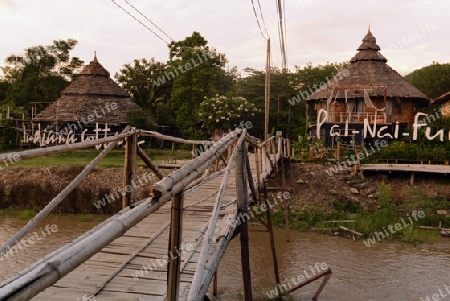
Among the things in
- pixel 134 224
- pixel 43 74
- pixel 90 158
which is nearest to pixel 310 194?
pixel 90 158

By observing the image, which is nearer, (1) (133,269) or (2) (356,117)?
(1) (133,269)

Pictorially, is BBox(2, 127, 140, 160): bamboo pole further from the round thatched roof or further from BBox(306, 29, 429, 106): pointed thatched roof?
the round thatched roof

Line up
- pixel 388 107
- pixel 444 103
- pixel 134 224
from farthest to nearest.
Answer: pixel 444 103, pixel 388 107, pixel 134 224

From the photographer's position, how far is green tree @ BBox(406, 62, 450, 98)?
115 ft

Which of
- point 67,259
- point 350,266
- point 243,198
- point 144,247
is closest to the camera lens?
point 67,259

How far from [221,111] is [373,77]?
364 inches

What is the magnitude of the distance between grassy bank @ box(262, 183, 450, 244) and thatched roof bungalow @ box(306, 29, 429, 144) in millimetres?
6672

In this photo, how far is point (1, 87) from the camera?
3631cm

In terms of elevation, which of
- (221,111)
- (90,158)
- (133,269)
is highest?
(221,111)

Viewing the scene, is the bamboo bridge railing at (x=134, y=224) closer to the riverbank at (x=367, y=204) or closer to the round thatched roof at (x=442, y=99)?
the riverbank at (x=367, y=204)

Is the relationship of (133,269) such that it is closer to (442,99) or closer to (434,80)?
(442,99)

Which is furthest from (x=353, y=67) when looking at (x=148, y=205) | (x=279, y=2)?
(x=148, y=205)

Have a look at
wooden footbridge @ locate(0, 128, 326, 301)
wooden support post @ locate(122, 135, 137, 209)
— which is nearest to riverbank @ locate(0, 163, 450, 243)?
wooden footbridge @ locate(0, 128, 326, 301)

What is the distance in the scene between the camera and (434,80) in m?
35.4
